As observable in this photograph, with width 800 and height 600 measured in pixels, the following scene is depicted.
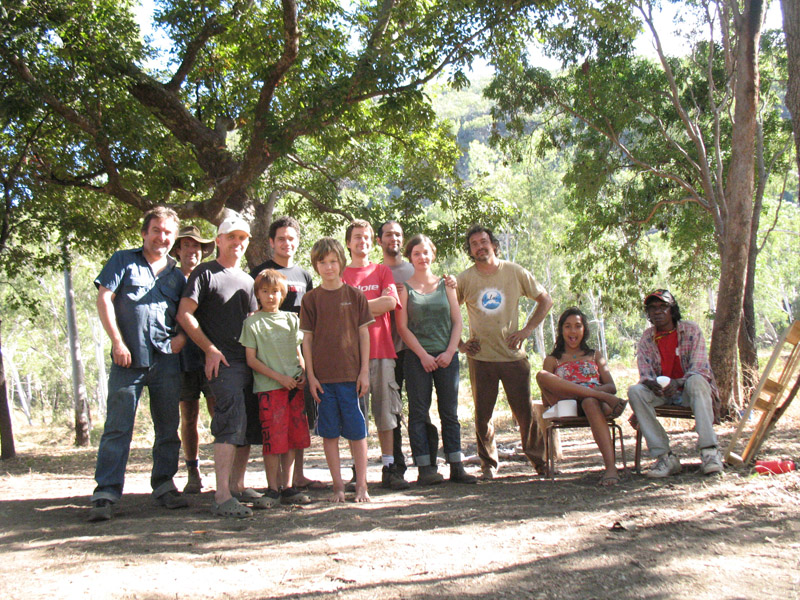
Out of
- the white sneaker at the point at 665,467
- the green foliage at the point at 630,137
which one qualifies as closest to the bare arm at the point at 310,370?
the white sneaker at the point at 665,467

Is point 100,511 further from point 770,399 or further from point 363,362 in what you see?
point 770,399

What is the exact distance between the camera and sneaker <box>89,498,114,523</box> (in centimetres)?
422

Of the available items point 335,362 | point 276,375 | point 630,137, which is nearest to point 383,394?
point 335,362

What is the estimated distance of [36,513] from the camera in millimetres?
4578

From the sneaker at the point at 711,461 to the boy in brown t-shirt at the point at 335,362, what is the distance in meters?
2.32

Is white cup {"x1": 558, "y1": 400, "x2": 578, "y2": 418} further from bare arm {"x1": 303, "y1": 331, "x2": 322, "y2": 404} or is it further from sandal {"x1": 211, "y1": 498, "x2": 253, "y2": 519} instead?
sandal {"x1": 211, "y1": 498, "x2": 253, "y2": 519}

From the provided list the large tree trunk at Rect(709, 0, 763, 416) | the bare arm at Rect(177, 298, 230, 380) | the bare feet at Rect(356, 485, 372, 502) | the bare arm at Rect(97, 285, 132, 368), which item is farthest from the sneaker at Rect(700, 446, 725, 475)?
the large tree trunk at Rect(709, 0, 763, 416)

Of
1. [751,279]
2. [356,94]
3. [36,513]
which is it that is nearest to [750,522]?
[36,513]

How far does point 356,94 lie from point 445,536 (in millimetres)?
6449

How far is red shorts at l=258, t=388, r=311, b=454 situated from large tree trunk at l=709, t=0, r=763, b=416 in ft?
20.1

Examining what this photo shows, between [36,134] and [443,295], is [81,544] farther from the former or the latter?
[36,134]

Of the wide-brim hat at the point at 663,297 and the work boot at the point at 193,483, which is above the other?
the wide-brim hat at the point at 663,297

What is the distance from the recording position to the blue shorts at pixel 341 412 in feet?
15.3

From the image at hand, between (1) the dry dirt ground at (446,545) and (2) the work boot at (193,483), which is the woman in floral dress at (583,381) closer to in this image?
(1) the dry dirt ground at (446,545)
